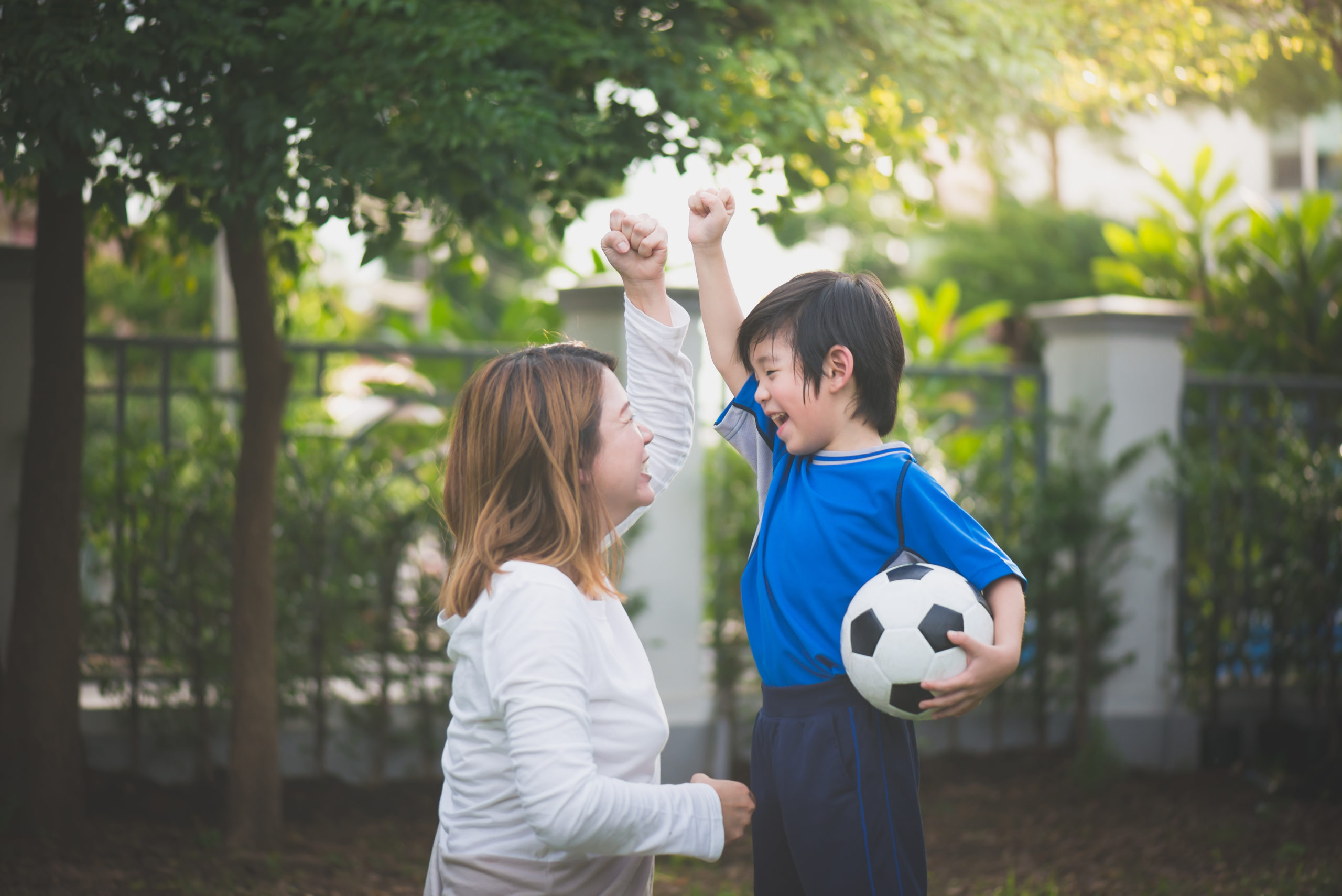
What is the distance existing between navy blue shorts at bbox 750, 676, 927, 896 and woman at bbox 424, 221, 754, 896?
0.32m

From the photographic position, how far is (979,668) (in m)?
1.79

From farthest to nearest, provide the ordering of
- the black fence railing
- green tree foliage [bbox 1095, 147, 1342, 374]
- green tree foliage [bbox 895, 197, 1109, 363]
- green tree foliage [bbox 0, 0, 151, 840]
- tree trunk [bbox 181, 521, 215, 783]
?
green tree foliage [bbox 895, 197, 1109, 363], green tree foliage [bbox 1095, 147, 1342, 374], the black fence railing, tree trunk [bbox 181, 521, 215, 783], green tree foliage [bbox 0, 0, 151, 840]

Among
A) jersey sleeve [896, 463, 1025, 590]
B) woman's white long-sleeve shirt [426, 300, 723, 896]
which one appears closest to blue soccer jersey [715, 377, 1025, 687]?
jersey sleeve [896, 463, 1025, 590]

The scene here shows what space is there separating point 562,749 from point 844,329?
3.05 feet

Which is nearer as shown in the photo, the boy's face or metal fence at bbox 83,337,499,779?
the boy's face

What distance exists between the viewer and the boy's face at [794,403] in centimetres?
196

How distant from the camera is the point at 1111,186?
25.8 meters

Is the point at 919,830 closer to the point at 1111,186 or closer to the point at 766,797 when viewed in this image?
the point at 766,797

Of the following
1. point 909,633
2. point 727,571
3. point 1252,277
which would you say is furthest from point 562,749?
point 1252,277

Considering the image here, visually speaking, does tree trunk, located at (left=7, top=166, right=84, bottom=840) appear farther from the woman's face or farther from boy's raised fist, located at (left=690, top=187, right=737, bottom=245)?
the woman's face

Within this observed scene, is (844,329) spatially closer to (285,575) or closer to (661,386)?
(661,386)

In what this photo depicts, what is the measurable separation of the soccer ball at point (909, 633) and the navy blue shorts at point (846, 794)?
9cm

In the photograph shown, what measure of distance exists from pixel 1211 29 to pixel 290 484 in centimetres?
400

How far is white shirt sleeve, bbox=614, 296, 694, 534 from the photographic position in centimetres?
209
